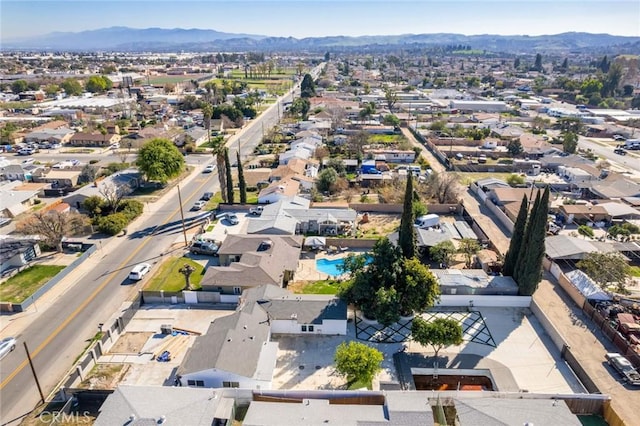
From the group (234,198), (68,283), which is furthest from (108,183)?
(68,283)

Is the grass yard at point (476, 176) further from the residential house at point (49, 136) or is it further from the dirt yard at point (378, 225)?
the residential house at point (49, 136)

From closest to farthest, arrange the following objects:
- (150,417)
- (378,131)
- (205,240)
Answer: (150,417), (205,240), (378,131)

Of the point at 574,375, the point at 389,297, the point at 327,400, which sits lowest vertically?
the point at 574,375

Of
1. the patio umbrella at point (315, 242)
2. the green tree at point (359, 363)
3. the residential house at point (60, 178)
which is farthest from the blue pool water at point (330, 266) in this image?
the residential house at point (60, 178)

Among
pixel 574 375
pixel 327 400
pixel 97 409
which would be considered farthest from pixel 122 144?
pixel 574 375

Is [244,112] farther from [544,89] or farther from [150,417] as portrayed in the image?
[544,89]
